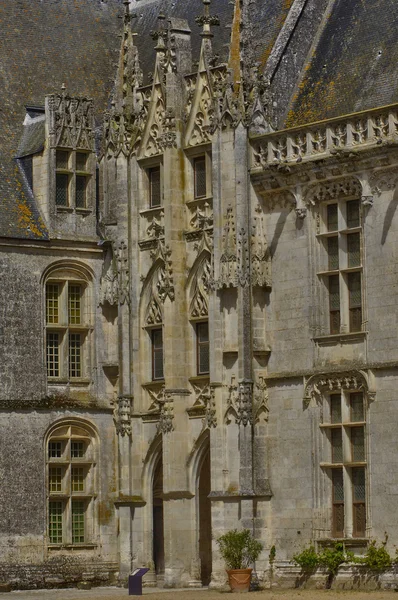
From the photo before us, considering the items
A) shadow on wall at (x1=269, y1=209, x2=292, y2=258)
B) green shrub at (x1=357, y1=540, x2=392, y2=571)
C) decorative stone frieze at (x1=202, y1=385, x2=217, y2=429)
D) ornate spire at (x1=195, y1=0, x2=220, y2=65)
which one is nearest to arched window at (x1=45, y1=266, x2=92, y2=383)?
decorative stone frieze at (x1=202, y1=385, x2=217, y2=429)

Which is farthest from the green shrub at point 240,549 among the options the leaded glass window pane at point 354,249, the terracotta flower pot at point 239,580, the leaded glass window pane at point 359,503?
the leaded glass window pane at point 354,249

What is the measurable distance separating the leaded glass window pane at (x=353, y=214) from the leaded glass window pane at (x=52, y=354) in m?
8.49

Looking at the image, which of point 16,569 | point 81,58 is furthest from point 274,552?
point 81,58

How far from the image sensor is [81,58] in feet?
→ 160

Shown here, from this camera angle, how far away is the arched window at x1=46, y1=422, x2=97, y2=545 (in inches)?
1763

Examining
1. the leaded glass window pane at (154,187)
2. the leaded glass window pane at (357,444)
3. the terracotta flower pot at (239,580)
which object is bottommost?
the terracotta flower pot at (239,580)

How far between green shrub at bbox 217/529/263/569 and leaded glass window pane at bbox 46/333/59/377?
22.6 ft

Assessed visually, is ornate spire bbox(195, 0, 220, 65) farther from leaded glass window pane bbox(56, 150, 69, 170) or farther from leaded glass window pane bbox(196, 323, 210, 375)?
leaded glass window pane bbox(196, 323, 210, 375)

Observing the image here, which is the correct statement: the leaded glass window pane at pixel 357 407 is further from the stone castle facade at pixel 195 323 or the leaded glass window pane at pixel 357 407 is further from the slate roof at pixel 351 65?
the slate roof at pixel 351 65

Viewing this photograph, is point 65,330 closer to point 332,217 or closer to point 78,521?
point 78,521

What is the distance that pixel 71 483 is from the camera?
45125 mm

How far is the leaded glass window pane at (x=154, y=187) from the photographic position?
149 ft

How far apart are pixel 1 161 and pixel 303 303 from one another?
29.5 ft

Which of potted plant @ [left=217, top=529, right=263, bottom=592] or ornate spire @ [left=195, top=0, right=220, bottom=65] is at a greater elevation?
ornate spire @ [left=195, top=0, right=220, bottom=65]
